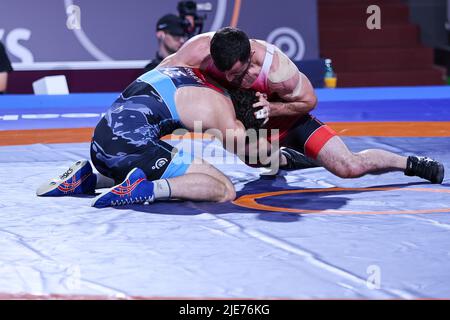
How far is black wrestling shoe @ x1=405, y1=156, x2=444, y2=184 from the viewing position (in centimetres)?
530

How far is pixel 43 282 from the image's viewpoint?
3.35 metres

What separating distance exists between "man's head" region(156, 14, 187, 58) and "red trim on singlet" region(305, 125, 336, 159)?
3862 mm

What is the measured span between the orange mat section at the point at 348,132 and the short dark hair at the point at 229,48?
8.42ft

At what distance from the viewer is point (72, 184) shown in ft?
16.8

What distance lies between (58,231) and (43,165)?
199 centimetres

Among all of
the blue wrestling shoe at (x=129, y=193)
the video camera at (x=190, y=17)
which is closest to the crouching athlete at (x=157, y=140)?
the blue wrestling shoe at (x=129, y=193)

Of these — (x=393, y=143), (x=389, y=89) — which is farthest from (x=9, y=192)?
(x=389, y=89)

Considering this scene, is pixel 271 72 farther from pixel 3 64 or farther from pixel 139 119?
pixel 3 64

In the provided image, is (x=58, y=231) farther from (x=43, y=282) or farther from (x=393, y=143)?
(x=393, y=143)

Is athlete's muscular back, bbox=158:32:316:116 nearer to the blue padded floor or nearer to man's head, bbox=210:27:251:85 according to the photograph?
man's head, bbox=210:27:251:85

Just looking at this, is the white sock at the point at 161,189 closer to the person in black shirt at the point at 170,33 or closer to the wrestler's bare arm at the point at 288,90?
the wrestler's bare arm at the point at 288,90

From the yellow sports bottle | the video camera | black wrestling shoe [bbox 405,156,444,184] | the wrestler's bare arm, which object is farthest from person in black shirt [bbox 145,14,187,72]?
black wrestling shoe [bbox 405,156,444,184]

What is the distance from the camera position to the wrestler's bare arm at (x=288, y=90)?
16.9 feet

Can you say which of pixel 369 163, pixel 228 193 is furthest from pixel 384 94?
pixel 228 193
